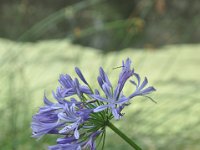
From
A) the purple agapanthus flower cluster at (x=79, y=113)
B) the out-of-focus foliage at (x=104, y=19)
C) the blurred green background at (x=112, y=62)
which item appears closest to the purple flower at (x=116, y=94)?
the purple agapanthus flower cluster at (x=79, y=113)

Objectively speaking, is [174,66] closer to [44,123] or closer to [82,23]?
[82,23]

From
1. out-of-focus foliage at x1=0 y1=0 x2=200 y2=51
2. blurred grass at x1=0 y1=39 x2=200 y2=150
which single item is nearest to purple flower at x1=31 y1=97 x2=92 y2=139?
blurred grass at x1=0 y1=39 x2=200 y2=150

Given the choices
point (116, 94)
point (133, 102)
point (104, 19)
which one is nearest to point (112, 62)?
point (133, 102)

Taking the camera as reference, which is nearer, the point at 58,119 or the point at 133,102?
the point at 58,119

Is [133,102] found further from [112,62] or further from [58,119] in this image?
[58,119]

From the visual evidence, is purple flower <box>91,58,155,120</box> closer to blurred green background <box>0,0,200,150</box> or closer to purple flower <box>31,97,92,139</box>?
purple flower <box>31,97,92,139</box>

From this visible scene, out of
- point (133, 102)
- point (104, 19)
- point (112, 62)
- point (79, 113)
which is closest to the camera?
point (79, 113)

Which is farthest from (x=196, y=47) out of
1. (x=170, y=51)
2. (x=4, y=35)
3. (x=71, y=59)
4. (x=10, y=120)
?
(x=10, y=120)

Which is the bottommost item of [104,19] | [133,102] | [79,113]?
[79,113]

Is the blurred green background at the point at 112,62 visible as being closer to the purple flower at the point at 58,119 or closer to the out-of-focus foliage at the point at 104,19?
the out-of-focus foliage at the point at 104,19
